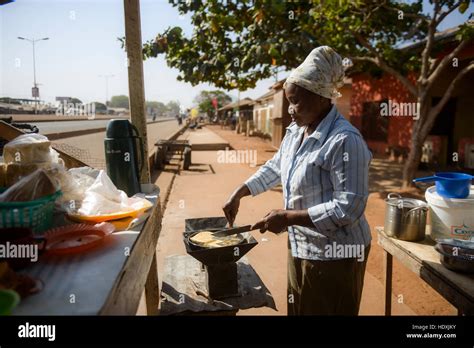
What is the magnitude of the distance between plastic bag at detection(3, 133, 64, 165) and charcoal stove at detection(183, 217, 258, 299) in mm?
1065

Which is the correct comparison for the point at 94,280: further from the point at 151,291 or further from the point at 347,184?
the point at 151,291

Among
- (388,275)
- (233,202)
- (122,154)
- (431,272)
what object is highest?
(122,154)

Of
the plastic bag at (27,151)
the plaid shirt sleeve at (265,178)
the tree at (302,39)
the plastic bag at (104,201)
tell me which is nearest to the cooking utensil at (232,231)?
the plaid shirt sleeve at (265,178)

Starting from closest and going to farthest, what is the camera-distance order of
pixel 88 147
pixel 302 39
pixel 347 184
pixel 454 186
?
pixel 347 184 → pixel 454 186 → pixel 302 39 → pixel 88 147

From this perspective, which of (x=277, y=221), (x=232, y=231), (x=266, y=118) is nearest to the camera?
(x=277, y=221)

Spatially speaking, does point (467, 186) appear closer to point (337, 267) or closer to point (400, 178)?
point (337, 267)

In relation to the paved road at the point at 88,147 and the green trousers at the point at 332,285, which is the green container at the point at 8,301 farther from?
the paved road at the point at 88,147

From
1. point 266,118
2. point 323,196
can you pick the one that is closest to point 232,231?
point 323,196

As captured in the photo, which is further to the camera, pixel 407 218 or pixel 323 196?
pixel 407 218

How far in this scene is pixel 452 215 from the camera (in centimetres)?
214

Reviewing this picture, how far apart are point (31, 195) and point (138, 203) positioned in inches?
23.1

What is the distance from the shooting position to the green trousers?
193 cm

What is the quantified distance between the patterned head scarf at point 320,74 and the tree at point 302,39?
5.39 m

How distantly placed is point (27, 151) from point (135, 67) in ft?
3.90
